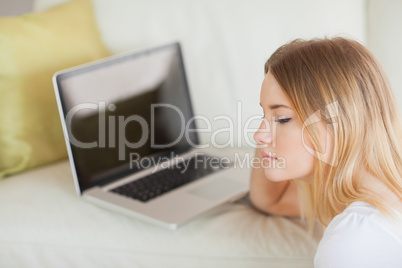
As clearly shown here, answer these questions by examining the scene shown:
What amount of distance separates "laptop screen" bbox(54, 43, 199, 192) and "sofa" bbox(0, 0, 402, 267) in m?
0.06

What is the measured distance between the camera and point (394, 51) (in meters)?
1.50

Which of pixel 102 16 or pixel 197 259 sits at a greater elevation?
pixel 102 16

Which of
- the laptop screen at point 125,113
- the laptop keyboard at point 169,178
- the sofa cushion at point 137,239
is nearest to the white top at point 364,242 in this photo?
the sofa cushion at point 137,239

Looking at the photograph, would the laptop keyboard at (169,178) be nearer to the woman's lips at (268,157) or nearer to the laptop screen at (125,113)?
the laptop screen at (125,113)

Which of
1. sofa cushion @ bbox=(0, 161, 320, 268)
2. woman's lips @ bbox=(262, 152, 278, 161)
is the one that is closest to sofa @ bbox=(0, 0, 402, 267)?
sofa cushion @ bbox=(0, 161, 320, 268)

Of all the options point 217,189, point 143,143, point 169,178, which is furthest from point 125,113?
point 217,189

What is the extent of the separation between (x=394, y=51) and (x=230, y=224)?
0.60 metres

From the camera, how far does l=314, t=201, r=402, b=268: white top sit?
0.97m

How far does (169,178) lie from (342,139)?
62cm

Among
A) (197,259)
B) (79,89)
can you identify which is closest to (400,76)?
(197,259)

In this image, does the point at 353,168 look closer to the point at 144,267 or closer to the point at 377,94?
the point at 377,94

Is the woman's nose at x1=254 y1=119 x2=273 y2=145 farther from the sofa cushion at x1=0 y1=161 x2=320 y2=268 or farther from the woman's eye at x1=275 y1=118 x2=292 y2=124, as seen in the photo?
the sofa cushion at x1=0 y1=161 x2=320 y2=268

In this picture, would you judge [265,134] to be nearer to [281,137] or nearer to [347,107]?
[281,137]

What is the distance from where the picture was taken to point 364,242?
0.97 metres
